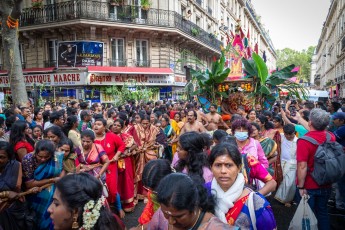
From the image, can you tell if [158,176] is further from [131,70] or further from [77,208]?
[131,70]

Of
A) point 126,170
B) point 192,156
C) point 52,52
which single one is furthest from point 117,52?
point 192,156

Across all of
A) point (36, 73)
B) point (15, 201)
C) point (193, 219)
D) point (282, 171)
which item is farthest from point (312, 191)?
point (36, 73)

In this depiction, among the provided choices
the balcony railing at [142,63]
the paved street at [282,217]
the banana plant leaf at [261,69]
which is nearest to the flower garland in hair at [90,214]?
the paved street at [282,217]

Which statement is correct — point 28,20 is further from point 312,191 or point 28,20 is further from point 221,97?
point 312,191

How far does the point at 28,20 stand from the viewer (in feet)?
64.6

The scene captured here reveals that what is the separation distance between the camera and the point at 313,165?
3574 mm

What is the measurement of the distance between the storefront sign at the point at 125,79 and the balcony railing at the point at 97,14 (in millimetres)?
3367

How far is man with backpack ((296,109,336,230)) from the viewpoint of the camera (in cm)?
355

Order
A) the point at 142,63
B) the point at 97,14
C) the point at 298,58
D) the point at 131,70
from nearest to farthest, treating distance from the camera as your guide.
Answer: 1. the point at 97,14
2. the point at 131,70
3. the point at 142,63
4. the point at 298,58

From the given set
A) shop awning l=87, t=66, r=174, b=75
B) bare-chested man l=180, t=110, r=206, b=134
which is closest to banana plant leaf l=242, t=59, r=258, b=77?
bare-chested man l=180, t=110, r=206, b=134

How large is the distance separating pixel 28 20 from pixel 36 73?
357 centimetres

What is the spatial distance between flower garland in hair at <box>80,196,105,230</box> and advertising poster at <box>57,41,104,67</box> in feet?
55.2

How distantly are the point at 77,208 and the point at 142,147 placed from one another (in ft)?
13.8

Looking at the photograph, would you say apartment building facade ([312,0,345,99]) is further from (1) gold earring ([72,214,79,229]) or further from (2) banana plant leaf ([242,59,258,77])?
(1) gold earring ([72,214,79,229])
